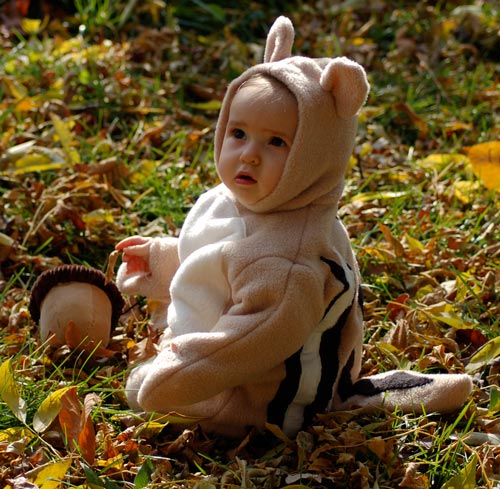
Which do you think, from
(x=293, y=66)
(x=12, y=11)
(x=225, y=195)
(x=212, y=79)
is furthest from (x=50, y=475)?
(x=12, y=11)

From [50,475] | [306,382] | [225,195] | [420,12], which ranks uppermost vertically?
[420,12]

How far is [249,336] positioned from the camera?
2068 mm

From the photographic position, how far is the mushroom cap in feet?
8.50

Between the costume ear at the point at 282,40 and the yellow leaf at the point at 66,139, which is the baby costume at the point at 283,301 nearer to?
the costume ear at the point at 282,40

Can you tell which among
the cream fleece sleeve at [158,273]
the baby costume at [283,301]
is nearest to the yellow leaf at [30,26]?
the cream fleece sleeve at [158,273]

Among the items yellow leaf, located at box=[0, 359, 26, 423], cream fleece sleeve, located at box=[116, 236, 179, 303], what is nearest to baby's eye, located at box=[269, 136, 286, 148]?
cream fleece sleeve, located at box=[116, 236, 179, 303]

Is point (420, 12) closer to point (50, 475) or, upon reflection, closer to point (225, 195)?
point (225, 195)

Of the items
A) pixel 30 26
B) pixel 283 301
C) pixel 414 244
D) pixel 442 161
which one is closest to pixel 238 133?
pixel 283 301

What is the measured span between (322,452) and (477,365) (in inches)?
23.2

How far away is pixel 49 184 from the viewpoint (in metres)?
3.50

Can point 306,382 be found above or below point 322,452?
above

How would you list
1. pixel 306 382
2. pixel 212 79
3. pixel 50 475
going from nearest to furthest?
pixel 50 475 → pixel 306 382 → pixel 212 79

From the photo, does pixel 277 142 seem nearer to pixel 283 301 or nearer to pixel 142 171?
pixel 283 301

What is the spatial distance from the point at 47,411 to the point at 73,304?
1.28 feet
